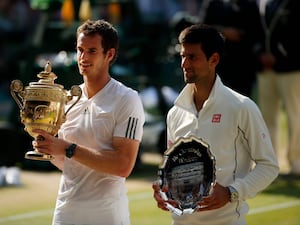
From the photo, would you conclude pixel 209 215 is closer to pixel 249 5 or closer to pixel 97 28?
pixel 97 28

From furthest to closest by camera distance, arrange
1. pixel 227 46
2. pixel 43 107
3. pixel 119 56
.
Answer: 1. pixel 119 56
2. pixel 227 46
3. pixel 43 107

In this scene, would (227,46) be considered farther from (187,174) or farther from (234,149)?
(187,174)

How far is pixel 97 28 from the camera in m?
5.23

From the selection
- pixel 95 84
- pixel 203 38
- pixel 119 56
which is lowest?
pixel 119 56

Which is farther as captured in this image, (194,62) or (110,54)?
(110,54)

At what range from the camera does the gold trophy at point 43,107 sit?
200 inches

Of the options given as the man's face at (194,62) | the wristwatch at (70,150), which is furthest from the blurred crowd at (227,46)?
the wristwatch at (70,150)

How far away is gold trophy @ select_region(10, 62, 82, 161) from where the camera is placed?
16.7 feet

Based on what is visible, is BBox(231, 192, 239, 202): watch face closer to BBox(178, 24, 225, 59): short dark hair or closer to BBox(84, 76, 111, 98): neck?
BBox(178, 24, 225, 59): short dark hair

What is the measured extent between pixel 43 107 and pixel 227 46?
6.06m

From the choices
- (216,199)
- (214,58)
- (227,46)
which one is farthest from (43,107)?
(227,46)

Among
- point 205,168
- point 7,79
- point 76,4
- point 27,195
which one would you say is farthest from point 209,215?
point 7,79

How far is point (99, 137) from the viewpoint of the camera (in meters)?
5.19

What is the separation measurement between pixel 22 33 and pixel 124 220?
15.6 m
